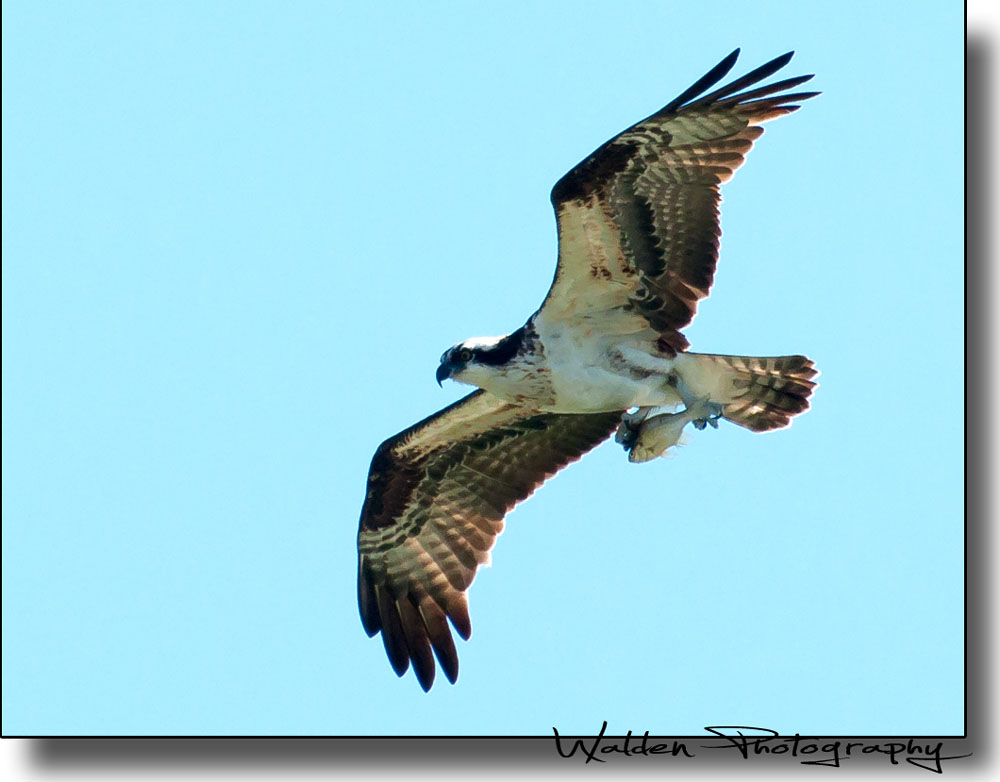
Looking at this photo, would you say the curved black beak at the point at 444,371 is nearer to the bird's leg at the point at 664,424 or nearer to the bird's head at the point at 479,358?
the bird's head at the point at 479,358

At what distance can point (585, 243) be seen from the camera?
9.09 m

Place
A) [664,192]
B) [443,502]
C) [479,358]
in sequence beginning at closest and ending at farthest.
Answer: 1. [664,192]
2. [479,358]
3. [443,502]

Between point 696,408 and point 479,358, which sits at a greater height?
point 479,358

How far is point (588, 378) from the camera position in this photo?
9383mm

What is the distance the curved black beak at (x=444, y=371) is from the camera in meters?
9.38

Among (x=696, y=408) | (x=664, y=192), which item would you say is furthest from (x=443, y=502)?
(x=664, y=192)

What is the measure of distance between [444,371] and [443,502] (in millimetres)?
1490

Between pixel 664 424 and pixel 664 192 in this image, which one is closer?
pixel 664 192

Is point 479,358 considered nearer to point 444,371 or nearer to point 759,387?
point 444,371

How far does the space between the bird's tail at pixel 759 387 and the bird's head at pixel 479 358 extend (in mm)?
1146
